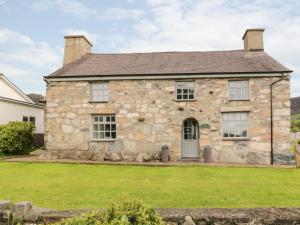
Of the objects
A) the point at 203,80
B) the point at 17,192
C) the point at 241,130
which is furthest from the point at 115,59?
the point at 17,192

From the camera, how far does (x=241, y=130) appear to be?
1717 centimetres

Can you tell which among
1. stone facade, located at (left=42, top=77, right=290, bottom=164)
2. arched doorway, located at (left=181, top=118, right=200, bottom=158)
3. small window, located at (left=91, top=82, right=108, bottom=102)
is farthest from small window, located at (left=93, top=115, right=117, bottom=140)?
arched doorway, located at (left=181, top=118, right=200, bottom=158)

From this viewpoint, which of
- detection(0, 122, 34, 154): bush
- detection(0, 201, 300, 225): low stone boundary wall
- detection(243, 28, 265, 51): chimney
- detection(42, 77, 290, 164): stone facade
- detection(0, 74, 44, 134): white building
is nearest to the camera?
detection(0, 201, 300, 225): low stone boundary wall

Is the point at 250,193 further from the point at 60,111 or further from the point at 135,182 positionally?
the point at 60,111

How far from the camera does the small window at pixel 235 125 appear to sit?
Result: 1717 cm

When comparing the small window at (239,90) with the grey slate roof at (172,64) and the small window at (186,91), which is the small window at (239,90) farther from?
the small window at (186,91)

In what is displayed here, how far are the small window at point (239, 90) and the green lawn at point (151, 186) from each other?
456cm

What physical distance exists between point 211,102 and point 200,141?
2.24 metres

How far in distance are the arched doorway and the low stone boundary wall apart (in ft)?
41.7

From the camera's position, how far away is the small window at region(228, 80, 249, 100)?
17.3 m

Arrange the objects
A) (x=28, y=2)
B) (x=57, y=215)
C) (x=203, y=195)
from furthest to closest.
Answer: (x=28, y=2) → (x=203, y=195) → (x=57, y=215)

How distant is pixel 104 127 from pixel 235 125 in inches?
292

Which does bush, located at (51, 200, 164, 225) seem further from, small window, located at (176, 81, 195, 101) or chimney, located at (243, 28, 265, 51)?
chimney, located at (243, 28, 265, 51)

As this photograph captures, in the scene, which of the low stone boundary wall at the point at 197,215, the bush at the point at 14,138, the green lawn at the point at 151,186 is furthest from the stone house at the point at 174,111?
the low stone boundary wall at the point at 197,215
